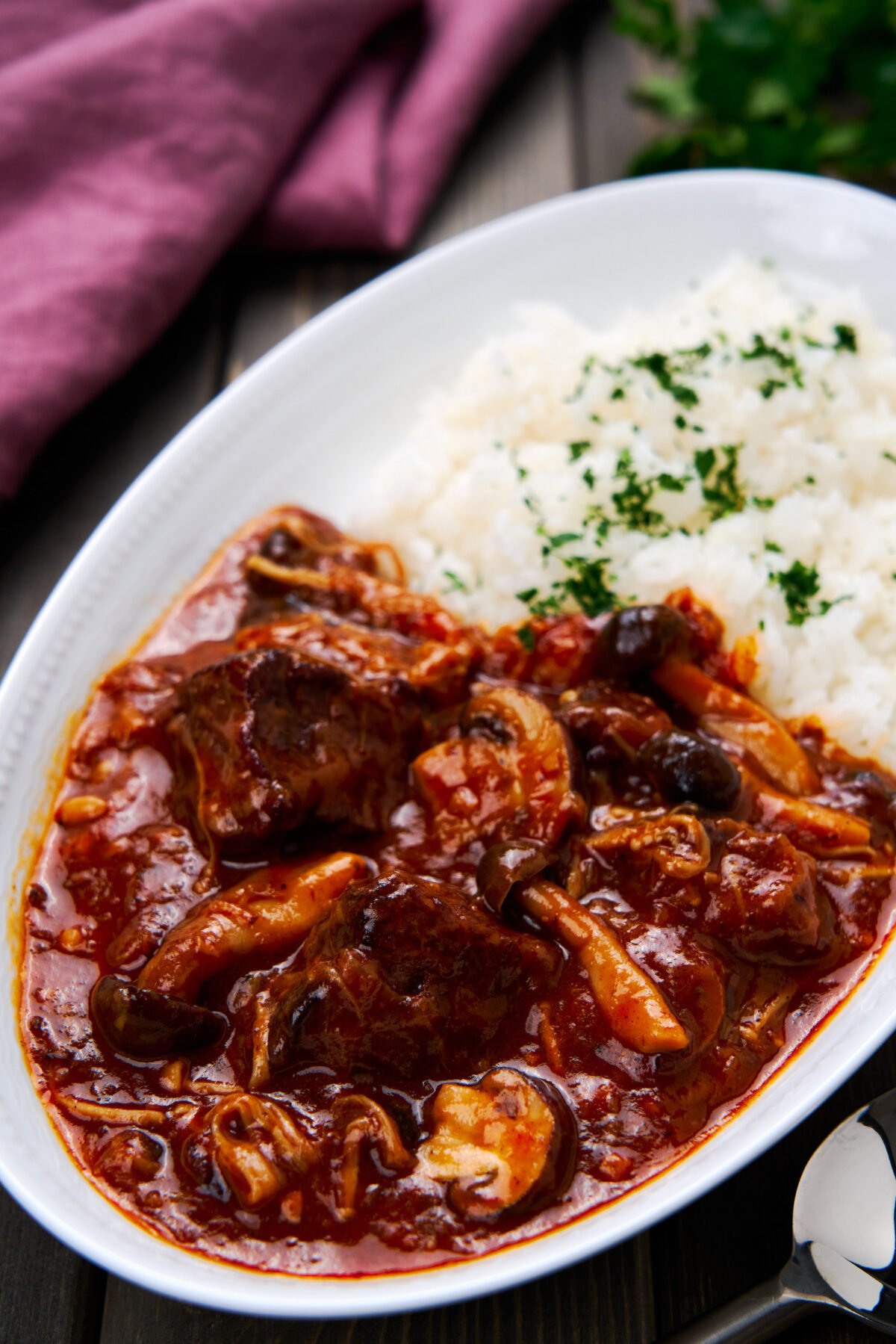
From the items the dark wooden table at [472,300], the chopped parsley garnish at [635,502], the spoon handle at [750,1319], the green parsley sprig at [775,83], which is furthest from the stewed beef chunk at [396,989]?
the green parsley sprig at [775,83]

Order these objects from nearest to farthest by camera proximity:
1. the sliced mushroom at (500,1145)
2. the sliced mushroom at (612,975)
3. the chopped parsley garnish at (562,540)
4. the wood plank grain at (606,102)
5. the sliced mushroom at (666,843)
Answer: the sliced mushroom at (500,1145) < the sliced mushroom at (612,975) < the sliced mushroom at (666,843) < the chopped parsley garnish at (562,540) < the wood plank grain at (606,102)

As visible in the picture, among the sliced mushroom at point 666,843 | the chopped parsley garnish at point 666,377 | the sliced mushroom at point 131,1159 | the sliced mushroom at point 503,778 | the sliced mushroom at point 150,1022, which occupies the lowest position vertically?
the sliced mushroom at point 131,1159

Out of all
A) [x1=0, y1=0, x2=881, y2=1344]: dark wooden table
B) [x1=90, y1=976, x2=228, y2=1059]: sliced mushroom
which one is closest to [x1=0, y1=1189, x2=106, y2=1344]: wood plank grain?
[x1=0, y1=0, x2=881, y2=1344]: dark wooden table

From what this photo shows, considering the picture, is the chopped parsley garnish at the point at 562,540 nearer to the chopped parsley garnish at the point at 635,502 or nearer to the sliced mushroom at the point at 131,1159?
the chopped parsley garnish at the point at 635,502

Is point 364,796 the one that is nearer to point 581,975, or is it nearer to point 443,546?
point 581,975

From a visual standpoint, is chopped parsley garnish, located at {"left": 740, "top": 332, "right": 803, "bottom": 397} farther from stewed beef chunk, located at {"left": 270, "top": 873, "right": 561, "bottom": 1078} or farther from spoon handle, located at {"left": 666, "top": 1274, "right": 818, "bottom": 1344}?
spoon handle, located at {"left": 666, "top": 1274, "right": 818, "bottom": 1344}

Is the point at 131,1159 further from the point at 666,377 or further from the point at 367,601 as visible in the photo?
the point at 666,377
